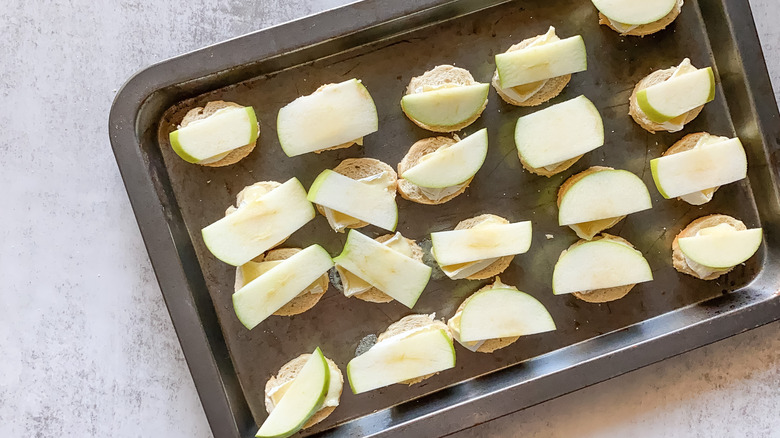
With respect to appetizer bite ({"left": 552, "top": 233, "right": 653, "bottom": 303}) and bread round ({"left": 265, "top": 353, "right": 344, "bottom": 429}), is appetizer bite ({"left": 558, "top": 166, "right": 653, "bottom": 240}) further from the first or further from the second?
bread round ({"left": 265, "top": 353, "right": 344, "bottom": 429})

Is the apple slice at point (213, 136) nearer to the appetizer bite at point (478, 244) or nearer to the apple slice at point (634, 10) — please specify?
the appetizer bite at point (478, 244)

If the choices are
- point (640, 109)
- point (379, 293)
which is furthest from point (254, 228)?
point (640, 109)

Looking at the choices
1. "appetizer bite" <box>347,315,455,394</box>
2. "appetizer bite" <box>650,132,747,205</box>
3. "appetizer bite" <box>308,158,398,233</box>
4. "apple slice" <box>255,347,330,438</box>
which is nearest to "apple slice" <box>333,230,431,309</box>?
"appetizer bite" <box>308,158,398,233</box>

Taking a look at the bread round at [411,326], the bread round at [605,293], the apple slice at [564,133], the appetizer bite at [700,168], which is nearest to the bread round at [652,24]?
the apple slice at [564,133]

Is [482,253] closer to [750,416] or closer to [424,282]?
[424,282]

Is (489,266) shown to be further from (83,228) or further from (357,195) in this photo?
(83,228)

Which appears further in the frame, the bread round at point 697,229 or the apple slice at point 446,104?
the bread round at point 697,229
